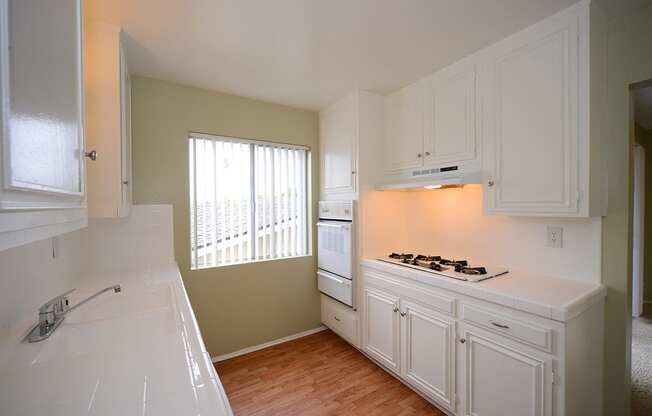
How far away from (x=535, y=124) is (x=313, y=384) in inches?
90.6

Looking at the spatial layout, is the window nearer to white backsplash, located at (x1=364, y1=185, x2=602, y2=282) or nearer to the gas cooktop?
white backsplash, located at (x1=364, y1=185, x2=602, y2=282)

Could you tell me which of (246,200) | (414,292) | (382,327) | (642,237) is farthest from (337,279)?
(642,237)

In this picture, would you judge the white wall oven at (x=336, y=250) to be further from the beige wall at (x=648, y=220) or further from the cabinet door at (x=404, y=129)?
the beige wall at (x=648, y=220)

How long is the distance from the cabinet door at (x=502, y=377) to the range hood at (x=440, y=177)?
2.98ft

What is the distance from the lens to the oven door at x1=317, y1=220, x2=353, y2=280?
2.44 meters

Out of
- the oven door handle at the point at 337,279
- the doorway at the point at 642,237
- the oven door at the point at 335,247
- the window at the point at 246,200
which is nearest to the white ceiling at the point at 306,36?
the window at the point at 246,200

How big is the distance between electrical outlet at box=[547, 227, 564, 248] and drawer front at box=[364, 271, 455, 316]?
2.37 feet

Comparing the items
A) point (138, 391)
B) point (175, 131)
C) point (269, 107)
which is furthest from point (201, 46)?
point (138, 391)

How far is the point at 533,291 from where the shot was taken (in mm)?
1445

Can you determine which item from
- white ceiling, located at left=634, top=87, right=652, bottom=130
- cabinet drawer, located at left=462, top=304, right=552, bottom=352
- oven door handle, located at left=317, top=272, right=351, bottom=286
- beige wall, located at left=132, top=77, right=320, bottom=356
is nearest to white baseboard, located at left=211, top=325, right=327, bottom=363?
beige wall, located at left=132, top=77, right=320, bottom=356

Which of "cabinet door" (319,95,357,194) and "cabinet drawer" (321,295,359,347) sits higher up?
"cabinet door" (319,95,357,194)

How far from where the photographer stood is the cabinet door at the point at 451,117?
1864 millimetres

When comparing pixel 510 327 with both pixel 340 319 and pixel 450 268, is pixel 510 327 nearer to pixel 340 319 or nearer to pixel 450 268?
pixel 450 268

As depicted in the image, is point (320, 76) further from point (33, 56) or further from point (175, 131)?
point (33, 56)
